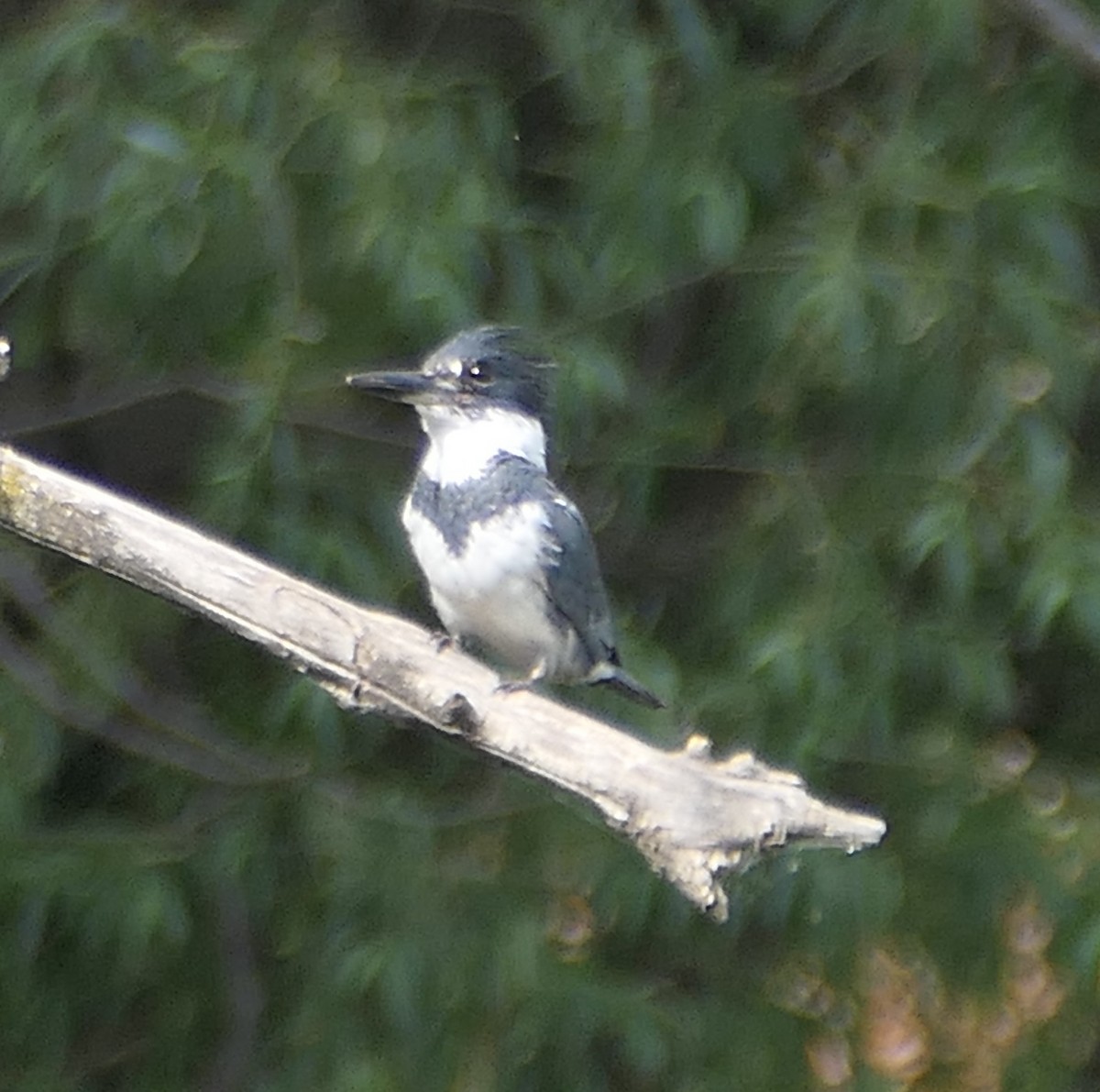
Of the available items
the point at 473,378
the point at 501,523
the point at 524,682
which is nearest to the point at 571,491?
the point at 473,378

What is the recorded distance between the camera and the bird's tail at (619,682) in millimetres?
3117

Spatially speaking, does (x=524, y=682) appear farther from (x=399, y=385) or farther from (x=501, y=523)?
(x=399, y=385)

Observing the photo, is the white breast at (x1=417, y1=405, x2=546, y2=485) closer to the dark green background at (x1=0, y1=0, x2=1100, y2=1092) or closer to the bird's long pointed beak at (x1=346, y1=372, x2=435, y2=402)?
the bird's long pointed beak at (x1=346, y1=372, x2=435, y2=402)

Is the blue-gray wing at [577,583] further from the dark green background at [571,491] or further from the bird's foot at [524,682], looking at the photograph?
the dark green background at [571,491]

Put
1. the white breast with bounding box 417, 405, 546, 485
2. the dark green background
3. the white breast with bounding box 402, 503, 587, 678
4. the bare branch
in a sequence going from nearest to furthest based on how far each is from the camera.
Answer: the bare branch, the white breast with bounding box 402, 503, 587, 678, the white breast with bounding box 417, 405, 546, 485, the dark green background

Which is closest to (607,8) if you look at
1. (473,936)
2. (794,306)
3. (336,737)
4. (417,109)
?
(417,109)

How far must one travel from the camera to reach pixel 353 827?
356 cm

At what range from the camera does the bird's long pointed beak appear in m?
3.01

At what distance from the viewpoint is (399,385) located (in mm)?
3086

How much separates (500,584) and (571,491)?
727mm

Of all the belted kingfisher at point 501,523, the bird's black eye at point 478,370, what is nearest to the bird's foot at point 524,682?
the belted kingfisher at point 501,523

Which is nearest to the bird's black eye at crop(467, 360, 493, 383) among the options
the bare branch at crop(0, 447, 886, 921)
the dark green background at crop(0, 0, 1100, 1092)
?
the dark green background at crop(0, 0, 1100, 1092)

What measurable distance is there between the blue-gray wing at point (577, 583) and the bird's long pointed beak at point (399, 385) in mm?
224

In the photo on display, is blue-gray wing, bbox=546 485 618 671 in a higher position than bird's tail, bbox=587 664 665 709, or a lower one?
higher
